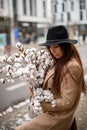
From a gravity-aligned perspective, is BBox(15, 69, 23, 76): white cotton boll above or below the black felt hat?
below

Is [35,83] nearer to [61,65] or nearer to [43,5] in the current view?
[61,65]

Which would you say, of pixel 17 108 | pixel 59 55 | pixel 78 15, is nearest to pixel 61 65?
pixel 59 55

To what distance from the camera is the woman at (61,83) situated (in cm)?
279

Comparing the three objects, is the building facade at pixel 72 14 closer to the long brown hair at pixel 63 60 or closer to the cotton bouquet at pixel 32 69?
the cotton bouquet at pixel 32 69

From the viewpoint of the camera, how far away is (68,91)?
2.77 meters

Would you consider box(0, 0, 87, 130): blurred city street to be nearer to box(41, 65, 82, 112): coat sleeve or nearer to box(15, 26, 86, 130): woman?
box(15, 26, 86, 130): woman

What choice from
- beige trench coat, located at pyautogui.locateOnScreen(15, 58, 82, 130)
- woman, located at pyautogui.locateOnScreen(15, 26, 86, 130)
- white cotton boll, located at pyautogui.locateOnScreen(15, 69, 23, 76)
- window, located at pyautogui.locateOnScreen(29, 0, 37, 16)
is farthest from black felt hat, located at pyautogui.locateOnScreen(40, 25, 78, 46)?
window, located at pyautogui.locateOnScreen(29, 0, 37, 16)

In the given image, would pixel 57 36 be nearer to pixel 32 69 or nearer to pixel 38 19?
pixel 32 69

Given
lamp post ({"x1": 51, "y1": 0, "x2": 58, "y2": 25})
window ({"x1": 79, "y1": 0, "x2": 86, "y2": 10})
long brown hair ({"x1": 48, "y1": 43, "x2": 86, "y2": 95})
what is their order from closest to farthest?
long brown hair ({"x1": 48, "y1": 43, "x2": 86, "y2": 95}) < window ({"x1": 79, "y1": 0, "x2": 86, "y2": 10}) < lamp post ({"x1": 51, "y1": 0, "x2": 58, "y2": 25})

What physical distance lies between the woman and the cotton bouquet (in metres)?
0.05

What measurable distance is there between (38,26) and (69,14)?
413cm

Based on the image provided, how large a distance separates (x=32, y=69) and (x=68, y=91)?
0.35 meters

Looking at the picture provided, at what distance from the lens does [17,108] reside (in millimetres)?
6930

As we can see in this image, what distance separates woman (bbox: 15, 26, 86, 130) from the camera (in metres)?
2.79
